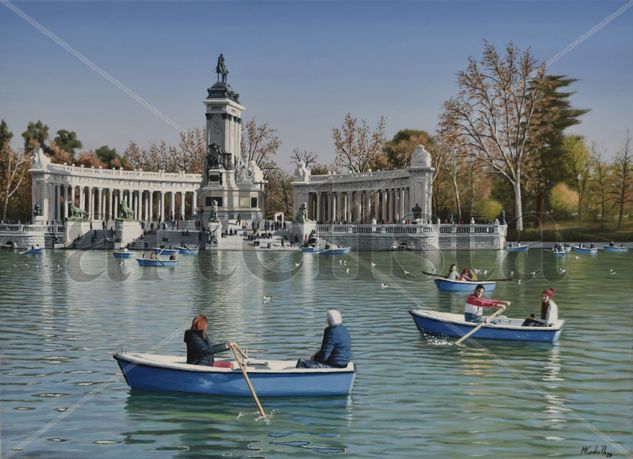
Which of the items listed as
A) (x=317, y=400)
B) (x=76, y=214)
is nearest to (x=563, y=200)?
(x=76, y=214)

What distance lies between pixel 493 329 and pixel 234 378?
10534mm

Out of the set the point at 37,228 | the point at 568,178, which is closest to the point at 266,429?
the point at 37,228

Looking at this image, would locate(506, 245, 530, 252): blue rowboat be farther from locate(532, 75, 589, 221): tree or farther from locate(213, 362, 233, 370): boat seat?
locate(213, 362, 233, 370): boat seat

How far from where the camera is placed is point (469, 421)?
16.6 meters

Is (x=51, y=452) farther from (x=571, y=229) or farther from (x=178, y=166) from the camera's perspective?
(x=178, y=166)

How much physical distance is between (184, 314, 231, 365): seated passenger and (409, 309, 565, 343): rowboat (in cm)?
977

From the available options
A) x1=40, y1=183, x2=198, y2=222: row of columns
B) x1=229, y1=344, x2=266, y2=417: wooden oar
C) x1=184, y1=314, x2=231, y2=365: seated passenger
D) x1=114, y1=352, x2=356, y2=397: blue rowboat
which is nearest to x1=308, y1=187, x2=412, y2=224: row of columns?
x1=40, y1=183, x2=198, y2=222: row of columns

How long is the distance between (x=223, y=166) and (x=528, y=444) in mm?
90402

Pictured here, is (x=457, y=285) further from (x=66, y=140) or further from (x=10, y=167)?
(x=66, y=140)

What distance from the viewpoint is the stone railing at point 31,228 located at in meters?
92.6

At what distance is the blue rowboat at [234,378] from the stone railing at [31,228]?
259 ft

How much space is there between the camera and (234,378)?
58.7ft

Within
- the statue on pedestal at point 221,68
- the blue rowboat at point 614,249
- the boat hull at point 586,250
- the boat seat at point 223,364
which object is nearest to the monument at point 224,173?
the statue on pedestal at point 221,68

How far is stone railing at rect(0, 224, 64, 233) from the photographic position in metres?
92.6
